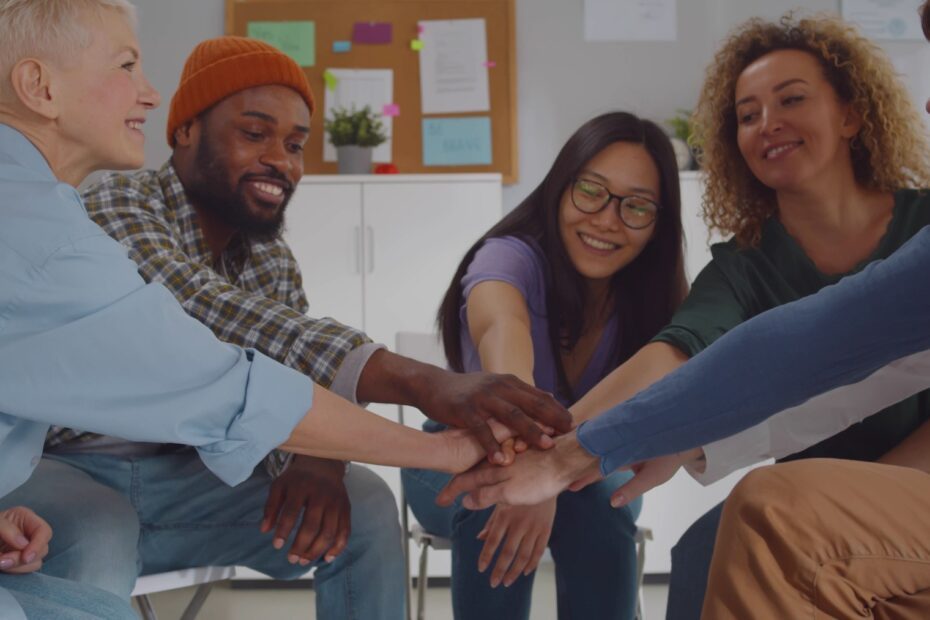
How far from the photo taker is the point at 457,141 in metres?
4.03

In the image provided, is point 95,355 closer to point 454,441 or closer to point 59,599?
point 59,599

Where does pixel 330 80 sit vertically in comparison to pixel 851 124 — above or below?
above

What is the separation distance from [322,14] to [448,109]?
A: 61cm

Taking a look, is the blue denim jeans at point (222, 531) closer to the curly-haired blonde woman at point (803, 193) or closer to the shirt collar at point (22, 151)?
the curly-haired blonde woman at point (803, 193)

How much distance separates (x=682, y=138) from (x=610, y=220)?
2065mm

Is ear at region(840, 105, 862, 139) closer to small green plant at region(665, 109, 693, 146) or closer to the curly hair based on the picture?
the curly hair

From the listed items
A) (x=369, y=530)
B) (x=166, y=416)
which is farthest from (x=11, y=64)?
(x=369, y=530)

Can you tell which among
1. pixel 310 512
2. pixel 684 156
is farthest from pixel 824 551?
pixel 684 156

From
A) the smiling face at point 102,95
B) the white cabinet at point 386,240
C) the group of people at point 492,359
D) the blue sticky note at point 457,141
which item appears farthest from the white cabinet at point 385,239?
the smiling face at point 102,95

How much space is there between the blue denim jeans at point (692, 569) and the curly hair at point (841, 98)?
21.1 inches

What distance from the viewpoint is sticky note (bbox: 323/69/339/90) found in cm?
398

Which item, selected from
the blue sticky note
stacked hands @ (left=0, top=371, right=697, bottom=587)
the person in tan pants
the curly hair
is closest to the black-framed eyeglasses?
the curly hair

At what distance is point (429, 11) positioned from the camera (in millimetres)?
4023

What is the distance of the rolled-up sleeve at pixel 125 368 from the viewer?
1.06 m
